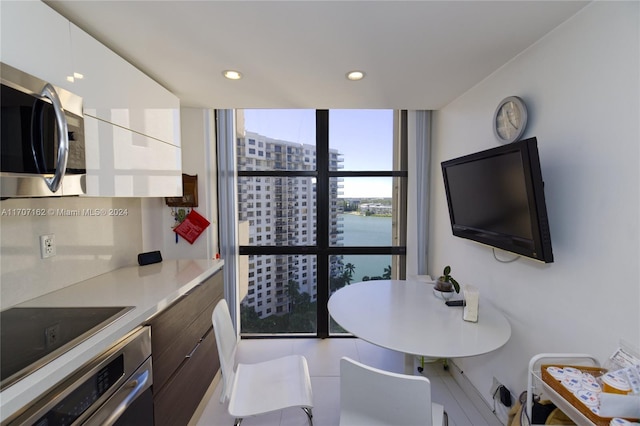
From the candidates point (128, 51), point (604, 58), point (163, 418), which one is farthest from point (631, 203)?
point (128, 51)

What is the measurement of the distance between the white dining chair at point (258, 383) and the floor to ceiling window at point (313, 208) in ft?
3.97

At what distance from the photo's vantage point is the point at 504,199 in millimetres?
1450

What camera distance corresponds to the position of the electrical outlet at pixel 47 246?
1.39 metres

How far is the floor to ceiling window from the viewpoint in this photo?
2.80 metres

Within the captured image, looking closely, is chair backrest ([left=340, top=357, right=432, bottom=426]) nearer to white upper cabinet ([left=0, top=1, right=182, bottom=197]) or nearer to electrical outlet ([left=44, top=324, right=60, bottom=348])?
electrical outlet ([left=44, top=324, right=60, bottom=348])

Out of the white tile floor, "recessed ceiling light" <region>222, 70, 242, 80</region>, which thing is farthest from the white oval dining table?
"recessed ceiling light" <region>222, 70, 242, 80</region>

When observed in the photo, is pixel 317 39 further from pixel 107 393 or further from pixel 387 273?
pixel 387 273

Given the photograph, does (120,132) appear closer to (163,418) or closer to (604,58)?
(163,418)

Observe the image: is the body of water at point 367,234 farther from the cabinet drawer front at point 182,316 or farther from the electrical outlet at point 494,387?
the cabinet drawer front at point 182,316

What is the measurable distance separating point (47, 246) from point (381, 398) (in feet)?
6.30

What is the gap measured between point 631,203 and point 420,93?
1519 millimetres

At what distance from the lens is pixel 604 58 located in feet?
3.61

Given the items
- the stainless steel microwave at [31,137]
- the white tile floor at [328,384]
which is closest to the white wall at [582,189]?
the white tile floor at [328,384]

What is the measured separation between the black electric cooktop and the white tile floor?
1258 mm
